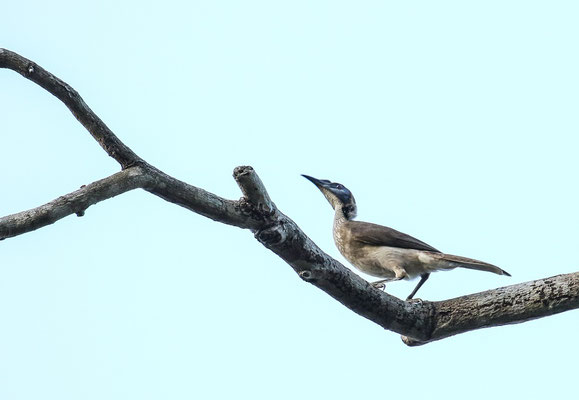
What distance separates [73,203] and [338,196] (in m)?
5.54

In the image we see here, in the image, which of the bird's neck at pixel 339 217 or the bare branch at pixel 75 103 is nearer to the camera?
the bare branch at pixel 75 103

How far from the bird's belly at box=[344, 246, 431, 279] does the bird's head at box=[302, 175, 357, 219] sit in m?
1.14

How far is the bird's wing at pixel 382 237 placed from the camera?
8.32 metres

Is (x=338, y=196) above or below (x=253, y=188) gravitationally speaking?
above

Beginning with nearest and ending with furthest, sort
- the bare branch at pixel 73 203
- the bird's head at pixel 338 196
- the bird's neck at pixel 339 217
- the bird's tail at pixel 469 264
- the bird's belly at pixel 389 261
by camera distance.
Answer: the bare branch at pixel 73 203 → the bird's tail at pixel 469 264 → the bird's belly at pixel 389 261 → the bird's neck at pixel 339 217 → the bird's head at pixel 338 196

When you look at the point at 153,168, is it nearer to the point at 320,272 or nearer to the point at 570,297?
the point at 320,272

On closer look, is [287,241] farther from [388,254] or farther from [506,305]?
[388,254]

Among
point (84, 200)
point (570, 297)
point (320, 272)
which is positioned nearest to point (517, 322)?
point (570, 297)

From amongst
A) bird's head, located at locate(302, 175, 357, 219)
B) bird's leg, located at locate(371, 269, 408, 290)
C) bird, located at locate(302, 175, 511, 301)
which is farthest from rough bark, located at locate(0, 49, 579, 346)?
bird's head, located at locate(302, 175, 357, 219)

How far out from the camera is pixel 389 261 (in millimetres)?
8359

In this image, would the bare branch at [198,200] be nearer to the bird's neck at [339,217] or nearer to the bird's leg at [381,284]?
the bird's leg at [381,284]

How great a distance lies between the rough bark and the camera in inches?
194

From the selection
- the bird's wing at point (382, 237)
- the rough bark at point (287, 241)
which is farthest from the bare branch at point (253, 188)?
the bird's wing at point (382, 237)

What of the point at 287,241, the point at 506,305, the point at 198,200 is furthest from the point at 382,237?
the point at 198,200
